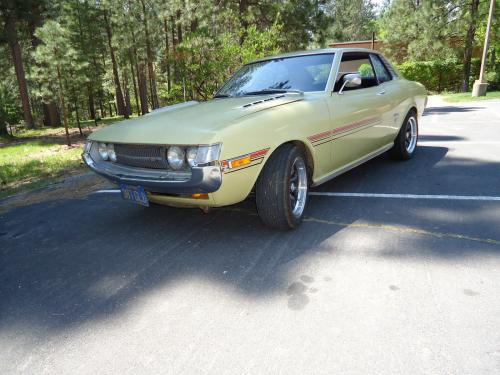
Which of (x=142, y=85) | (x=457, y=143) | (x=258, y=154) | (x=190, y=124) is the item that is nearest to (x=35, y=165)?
(x=190, y=124)

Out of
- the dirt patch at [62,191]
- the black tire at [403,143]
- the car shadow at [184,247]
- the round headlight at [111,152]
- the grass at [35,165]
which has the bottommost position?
the grass at [35,165]

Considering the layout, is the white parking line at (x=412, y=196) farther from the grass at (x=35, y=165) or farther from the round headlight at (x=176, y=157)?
the grass at (x=35, y=165)

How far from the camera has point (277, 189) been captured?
3.11m

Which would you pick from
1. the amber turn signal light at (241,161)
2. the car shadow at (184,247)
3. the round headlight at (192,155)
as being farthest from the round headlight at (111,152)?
the amber turn signal light at (241,161)

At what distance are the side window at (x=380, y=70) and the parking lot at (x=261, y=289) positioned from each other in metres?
1.70

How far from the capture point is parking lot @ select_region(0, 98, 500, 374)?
194 cm

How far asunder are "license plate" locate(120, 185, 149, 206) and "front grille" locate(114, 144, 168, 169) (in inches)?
7.9

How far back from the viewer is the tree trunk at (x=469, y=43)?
2034 cm

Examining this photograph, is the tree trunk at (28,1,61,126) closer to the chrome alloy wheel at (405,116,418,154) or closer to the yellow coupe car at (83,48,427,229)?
the yellow coupe car at (83,48,427,229)

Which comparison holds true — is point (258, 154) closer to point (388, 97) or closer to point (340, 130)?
point (340, 130)

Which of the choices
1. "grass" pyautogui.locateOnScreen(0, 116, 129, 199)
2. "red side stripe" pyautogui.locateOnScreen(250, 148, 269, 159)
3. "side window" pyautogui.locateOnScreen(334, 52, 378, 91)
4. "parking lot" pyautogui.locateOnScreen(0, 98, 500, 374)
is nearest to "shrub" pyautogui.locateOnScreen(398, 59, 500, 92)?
"grass" pyautogui.locateOnScreen(0, 116, 129, 199)

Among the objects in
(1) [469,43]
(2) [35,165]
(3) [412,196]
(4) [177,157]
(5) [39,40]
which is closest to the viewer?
(4) [177,157]

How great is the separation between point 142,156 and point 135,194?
1.07 ft

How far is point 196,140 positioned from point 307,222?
1399mm
